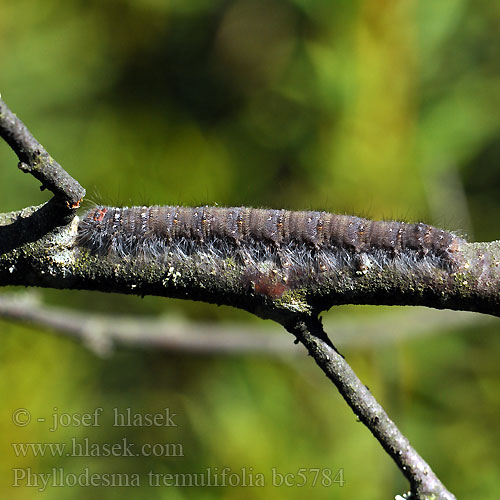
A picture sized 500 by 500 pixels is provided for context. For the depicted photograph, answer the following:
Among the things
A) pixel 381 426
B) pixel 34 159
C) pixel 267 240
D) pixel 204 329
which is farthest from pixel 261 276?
pixel 204 329

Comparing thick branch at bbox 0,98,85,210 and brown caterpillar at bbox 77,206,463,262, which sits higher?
brown caterpillar at bbox 77,206,463,262

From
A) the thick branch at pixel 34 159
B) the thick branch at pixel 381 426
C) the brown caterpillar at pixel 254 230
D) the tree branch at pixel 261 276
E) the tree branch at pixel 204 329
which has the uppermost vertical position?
the tree branch at pixel 204 329

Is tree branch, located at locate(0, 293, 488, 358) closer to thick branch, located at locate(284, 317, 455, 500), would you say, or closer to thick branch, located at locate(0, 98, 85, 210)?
thick branch, located at locate(0, 98, 85, 210)

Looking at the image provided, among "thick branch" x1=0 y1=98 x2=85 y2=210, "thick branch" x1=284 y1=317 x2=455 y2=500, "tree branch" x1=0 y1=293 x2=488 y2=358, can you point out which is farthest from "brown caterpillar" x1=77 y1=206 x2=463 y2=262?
"tree branch" x1=0 y1=293 x2=488 y2=358

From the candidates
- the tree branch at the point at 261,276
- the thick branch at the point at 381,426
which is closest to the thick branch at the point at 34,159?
the tree branch at the point at 261,276

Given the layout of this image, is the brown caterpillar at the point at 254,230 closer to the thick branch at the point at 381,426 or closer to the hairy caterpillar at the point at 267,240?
the hairy caterpillar at the point at 267,240

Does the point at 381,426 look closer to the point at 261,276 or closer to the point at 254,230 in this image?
the point at 261,276
